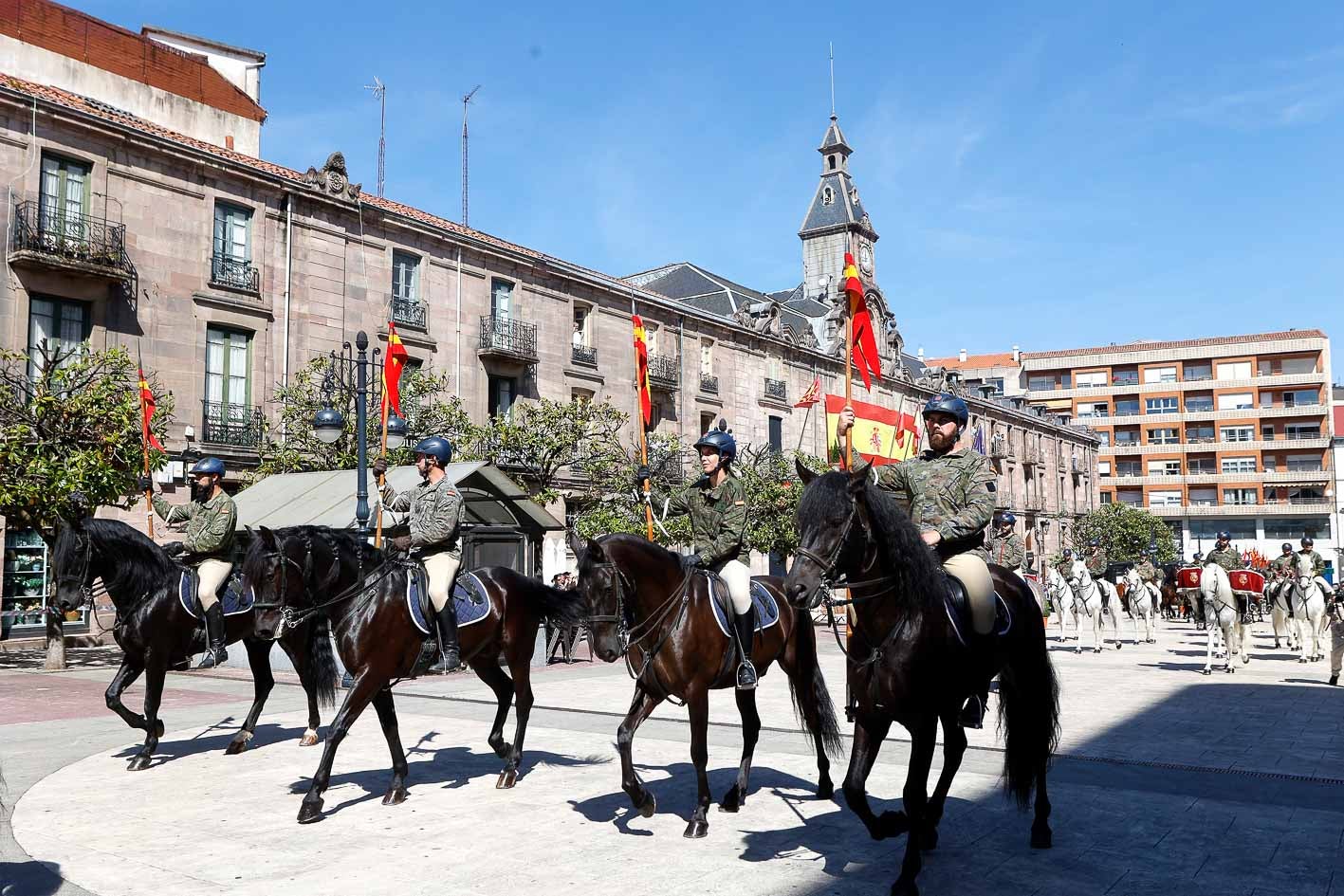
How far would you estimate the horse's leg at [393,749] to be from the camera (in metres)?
7.32

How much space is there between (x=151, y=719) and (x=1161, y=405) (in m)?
87.1

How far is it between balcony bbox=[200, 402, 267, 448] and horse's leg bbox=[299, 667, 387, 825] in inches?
723

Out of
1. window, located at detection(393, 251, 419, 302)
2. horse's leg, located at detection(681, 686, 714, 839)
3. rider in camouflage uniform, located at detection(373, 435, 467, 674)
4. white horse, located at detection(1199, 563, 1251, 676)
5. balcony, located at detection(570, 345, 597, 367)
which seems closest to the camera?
horse's leg, located at detection(681, 686, 714, 839)

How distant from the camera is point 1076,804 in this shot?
7.00 m

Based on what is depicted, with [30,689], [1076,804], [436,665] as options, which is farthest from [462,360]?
[1076,804]

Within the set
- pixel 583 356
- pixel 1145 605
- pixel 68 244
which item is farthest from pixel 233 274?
pixel 1145 605

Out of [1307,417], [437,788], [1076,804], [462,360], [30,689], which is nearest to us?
[1076,804]

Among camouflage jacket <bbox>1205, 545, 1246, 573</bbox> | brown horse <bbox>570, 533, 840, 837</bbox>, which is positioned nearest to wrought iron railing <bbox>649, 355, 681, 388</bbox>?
camouflage jacket <bbox>1205, 545, 1246, 573</bbox>

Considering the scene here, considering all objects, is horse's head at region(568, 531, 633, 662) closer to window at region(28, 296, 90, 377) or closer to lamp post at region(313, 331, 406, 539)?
lamp post at region(313, 331, 406, 539)

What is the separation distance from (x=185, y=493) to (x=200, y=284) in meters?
5.31

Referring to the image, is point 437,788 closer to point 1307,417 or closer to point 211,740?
point 211,740

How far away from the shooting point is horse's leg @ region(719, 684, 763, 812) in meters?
6.98

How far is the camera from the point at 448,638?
8.02 meters

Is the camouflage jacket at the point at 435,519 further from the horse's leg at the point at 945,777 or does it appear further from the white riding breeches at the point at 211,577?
the horse's leg at the point at 945,777
